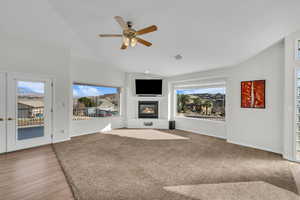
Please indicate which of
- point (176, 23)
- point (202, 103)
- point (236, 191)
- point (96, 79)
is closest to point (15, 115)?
point (96, 79)

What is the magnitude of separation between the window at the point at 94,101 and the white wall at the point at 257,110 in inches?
171

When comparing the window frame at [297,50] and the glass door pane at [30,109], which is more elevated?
the window frame at [297,50]

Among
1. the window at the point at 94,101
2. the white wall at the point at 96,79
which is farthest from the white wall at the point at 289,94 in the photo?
the window at the point at 94,101

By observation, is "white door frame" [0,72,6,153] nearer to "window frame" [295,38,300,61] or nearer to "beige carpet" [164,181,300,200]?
"beige carpet" [164,181,300,200]

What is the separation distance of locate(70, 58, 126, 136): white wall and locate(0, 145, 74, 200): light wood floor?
1.89 meters

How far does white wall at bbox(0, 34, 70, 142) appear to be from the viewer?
3.68 meters

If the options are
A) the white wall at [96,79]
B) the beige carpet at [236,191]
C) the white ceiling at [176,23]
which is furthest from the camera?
the white wall at [96,79]

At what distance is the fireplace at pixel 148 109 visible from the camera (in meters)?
6.91

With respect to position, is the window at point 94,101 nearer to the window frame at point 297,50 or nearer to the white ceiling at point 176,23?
the white ceiling at point 176,23

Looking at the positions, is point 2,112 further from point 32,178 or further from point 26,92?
point 32,178

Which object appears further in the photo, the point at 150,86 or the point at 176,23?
the point at 150,86

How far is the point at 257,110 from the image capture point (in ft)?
13.0

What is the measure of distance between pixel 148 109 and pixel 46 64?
4.38 m

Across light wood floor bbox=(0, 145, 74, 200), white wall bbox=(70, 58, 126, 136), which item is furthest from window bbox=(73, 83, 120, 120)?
light wood floor bbox=(0, 145, 74, 200)
